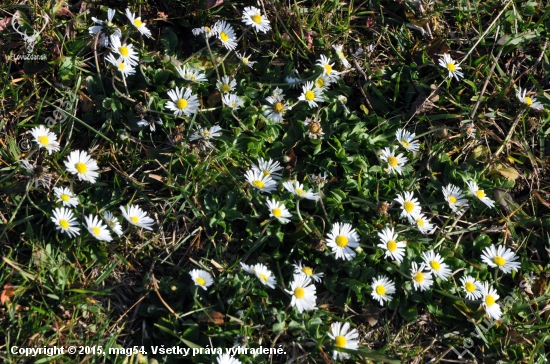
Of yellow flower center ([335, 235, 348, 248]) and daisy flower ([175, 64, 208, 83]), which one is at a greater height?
daisy flower ([175, 64, 208, 83])

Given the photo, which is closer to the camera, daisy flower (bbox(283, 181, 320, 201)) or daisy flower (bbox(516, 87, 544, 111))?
daisy flower (bbox(283, 181, 320, 201))

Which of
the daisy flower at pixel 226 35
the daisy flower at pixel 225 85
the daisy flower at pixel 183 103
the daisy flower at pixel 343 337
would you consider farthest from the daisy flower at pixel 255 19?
the daisy flower at pixel 343 337

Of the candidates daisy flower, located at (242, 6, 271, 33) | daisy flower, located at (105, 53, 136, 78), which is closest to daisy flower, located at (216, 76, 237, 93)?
daisy flower, located at (242, 6, 271, 33)

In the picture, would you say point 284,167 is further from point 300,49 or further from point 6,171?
point 6,171

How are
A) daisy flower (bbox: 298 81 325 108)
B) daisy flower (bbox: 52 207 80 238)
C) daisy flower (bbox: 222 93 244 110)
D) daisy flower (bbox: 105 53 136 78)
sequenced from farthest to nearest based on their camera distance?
daisy flower (bbox: 298 81 325 108) < daisy flower (bbox: 222 93 244 110) < daisy flower (bbox: 105 53 136 78) < daisy flower (bbox: 52 207 80 238)

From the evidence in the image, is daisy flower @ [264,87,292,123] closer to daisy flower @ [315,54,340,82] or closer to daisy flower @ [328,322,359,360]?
daisy flower @ [315,54,340,82]

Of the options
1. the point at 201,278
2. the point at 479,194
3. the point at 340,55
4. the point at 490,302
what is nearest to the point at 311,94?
the point at 340,55

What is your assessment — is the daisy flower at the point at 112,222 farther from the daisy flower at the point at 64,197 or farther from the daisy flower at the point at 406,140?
the daisy flower at the point at 406,140
